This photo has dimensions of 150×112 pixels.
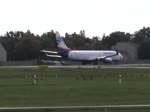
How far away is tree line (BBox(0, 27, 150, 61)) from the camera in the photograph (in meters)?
146

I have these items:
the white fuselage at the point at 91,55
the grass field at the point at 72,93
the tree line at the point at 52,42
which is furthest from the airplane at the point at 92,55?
the grass field at the point at 72,93

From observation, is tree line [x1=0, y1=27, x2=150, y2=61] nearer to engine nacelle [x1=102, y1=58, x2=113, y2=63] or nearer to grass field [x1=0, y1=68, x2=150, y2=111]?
engine nacelle [x1=102, y1=58, x2=113, y2=63]

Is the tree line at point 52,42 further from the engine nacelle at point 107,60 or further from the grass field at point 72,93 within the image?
the grass field at point 72,93

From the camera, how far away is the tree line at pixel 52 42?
145750mm

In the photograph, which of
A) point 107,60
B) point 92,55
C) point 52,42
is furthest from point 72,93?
point 52,42

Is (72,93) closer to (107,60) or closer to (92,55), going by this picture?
(107,60)

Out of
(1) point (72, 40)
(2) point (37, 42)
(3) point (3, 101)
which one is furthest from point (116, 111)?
(1) point (72, 40)

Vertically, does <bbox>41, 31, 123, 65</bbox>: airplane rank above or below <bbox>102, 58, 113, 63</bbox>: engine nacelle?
above

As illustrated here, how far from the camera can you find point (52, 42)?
160 meters

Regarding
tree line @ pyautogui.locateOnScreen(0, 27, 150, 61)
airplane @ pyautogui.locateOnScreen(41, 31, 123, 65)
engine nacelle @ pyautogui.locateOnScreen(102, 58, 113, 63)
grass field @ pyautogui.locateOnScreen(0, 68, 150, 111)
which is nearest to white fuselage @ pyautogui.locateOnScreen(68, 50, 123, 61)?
airplane @ pyautogui.locateOnScreen(41, 31, 123, 65)

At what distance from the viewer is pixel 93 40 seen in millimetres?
177750

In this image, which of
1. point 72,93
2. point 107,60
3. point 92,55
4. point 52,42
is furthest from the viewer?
point 52,42

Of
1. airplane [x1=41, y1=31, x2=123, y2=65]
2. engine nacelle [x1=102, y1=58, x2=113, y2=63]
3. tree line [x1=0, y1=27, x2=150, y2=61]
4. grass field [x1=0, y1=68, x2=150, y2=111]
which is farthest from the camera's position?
tree line [x1=0, y1=27, x2=150, y2=61]

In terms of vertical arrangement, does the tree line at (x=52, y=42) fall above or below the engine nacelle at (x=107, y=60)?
above
